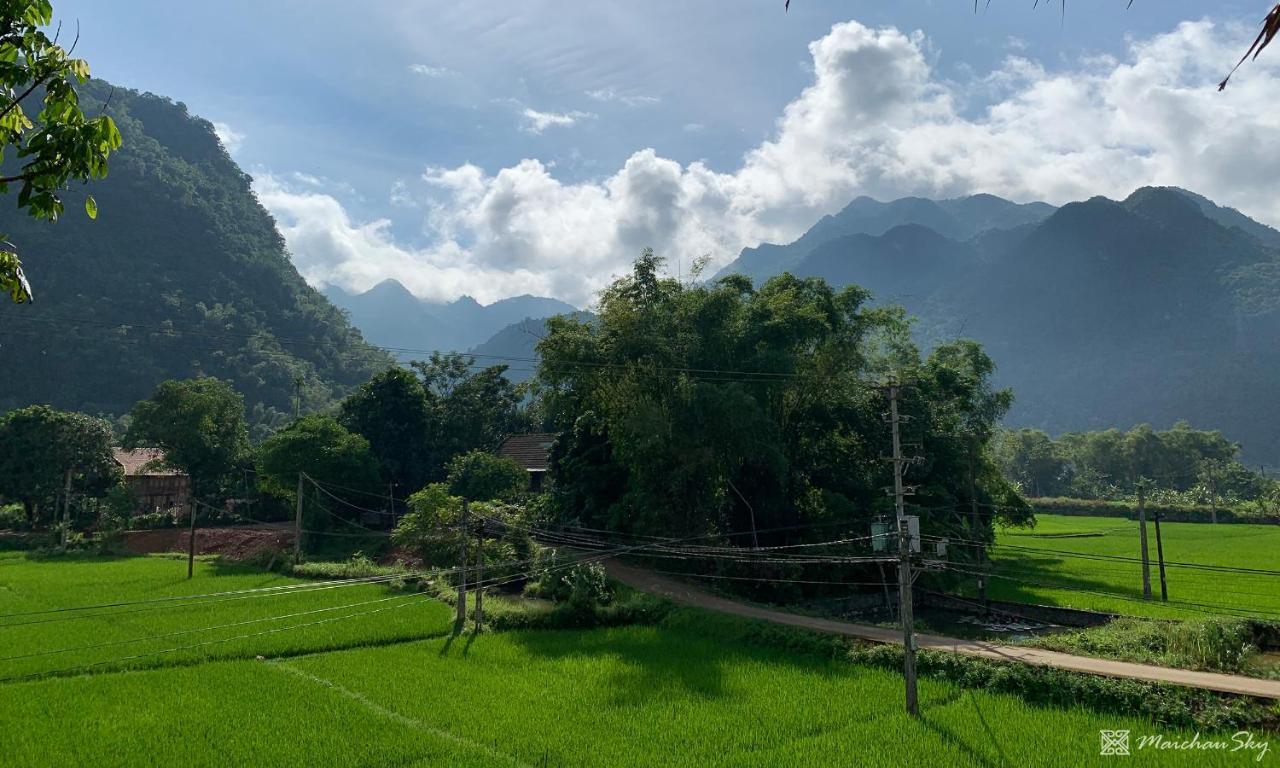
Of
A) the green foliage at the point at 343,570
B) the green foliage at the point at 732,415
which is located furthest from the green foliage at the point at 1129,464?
the green foliage at the point at 343,570

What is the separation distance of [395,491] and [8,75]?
45.4 metres

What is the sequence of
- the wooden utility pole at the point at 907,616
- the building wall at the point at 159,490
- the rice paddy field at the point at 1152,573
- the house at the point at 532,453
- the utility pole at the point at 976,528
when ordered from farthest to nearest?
the building wall at the point at 159,490
the house at the point at 532,453
the utility pole at the point at 976,528
the rice paddy field at the point at 1152,573
the wooden utility pole at the point at 907,616

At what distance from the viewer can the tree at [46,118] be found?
3941mm

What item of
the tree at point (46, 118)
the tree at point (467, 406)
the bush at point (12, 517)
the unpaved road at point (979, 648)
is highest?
the tree at point (467, 406)

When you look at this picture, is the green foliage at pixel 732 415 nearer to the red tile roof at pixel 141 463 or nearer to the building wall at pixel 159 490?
the red tile roof at pixel 141 463

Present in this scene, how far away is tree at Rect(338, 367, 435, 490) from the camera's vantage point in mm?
46500

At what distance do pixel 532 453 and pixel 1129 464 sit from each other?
259ft

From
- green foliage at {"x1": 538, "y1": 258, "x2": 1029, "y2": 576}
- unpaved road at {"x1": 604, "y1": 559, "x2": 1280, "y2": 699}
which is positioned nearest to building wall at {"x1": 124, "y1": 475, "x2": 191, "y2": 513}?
green foliage at {"x1": 538, "y1": 258, "x2": 1029, "y2": 576}

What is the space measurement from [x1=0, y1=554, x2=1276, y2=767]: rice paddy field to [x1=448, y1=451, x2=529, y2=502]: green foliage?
13.9m

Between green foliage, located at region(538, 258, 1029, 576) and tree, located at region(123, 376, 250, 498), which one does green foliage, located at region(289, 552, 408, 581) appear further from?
tree, located at region(123, 376, 250, 498)

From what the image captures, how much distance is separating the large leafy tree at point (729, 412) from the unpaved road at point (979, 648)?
2.64 meters

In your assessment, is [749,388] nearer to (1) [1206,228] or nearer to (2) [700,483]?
(2) [700,483]

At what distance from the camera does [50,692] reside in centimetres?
1552

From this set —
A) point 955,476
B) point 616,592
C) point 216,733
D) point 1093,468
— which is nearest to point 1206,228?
point 1093,468
